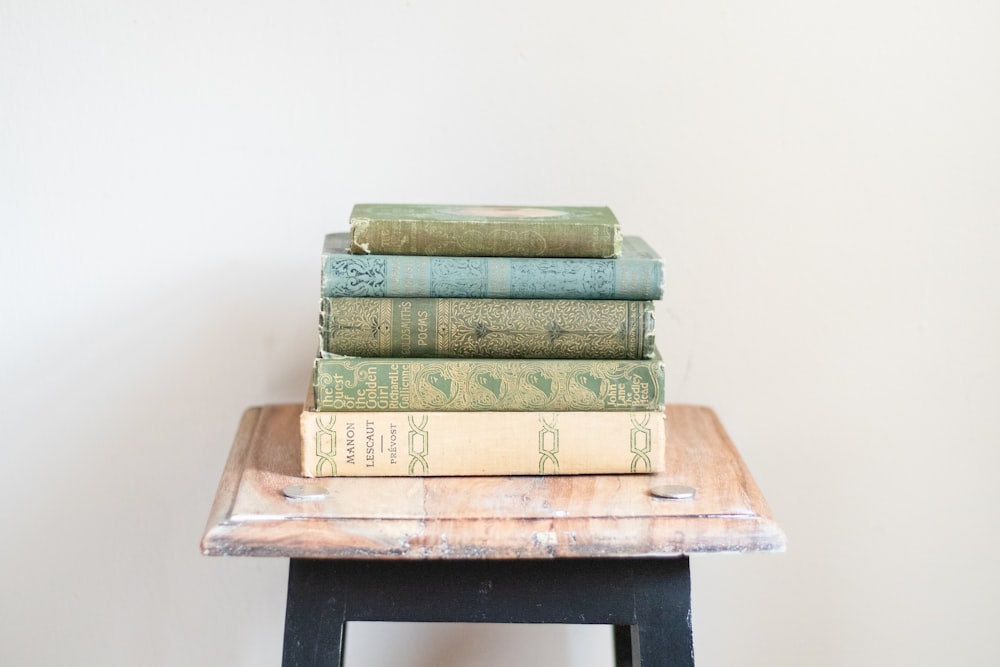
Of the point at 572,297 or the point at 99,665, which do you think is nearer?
the point at 572,297

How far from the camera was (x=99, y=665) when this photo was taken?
1098 millimetres

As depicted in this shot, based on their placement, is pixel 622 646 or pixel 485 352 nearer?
pixel 485 352

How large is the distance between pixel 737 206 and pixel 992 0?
0.29 m

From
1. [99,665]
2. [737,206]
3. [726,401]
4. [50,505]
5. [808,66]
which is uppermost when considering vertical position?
[808,66]

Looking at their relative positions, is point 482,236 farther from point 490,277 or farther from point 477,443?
point 477,443

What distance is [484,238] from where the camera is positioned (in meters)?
0.77

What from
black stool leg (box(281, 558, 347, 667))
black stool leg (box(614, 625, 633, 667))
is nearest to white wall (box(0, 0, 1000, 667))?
black stool leg (box(614, 625, 633, 667))

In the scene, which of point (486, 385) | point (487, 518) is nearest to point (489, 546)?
point (487, 518)

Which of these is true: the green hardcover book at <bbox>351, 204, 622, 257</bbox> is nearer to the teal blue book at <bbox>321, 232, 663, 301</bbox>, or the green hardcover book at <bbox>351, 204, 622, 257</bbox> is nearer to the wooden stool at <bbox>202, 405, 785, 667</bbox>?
the teal blue book at <bbox>321, 232, 663, 301</bbox>

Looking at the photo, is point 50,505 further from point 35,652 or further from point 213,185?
Answer: point 213,185

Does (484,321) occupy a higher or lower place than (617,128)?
lower

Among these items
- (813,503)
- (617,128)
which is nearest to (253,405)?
(617,128)

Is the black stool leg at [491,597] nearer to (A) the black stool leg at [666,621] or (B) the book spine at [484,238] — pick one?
(A) the black stool leg at [666,621]

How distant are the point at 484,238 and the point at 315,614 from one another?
10.8 inches
